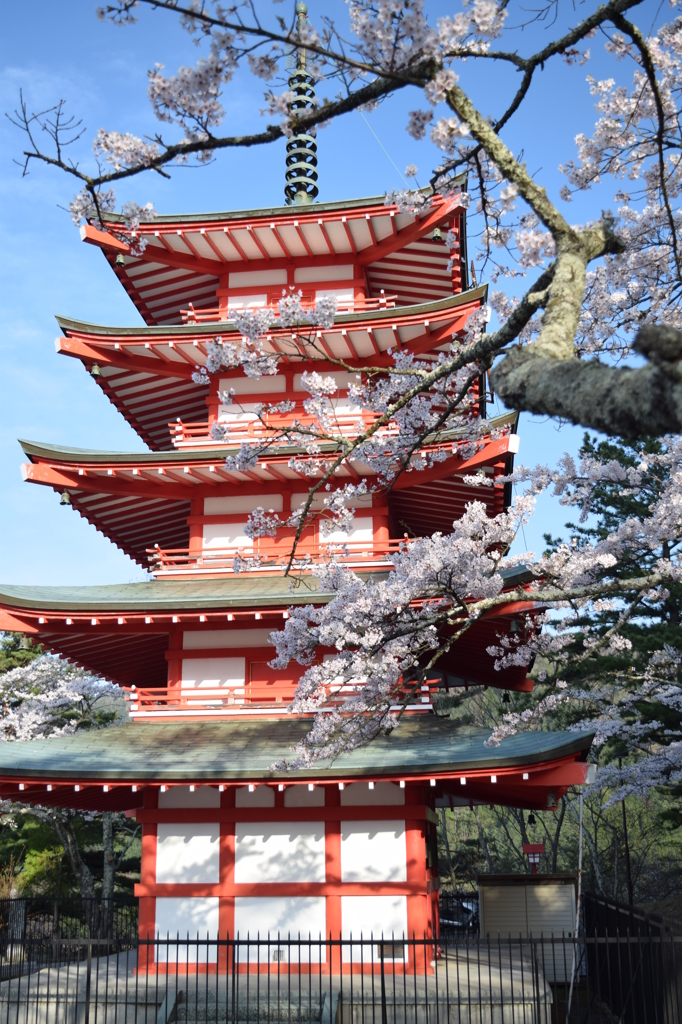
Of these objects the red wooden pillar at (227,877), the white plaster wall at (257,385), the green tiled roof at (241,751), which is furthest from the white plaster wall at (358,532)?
the red wooden pillar at (227,877)

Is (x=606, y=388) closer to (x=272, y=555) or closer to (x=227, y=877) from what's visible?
(x=227, y=877)

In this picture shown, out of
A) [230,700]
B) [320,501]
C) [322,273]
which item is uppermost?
[322,273]

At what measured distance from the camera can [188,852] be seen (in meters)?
13.6

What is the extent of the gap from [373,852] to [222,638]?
457 cm

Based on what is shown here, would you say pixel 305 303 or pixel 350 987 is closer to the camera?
pixel 350 987

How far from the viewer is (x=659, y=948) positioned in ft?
33.9

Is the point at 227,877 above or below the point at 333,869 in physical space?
below

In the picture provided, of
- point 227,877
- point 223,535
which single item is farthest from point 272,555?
point 227,877

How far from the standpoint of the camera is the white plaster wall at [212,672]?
15.3 metres

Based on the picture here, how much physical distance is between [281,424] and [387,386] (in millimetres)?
6401

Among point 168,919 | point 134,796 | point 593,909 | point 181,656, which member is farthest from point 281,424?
point 593,909

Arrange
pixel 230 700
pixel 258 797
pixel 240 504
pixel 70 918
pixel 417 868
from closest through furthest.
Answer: pixel 417 868, pixel 258 797, pixel 230 700, pixel 240 504, pixel 70 918

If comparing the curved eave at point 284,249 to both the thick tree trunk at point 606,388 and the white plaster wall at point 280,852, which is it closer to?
the white plaster wall at point 280,852

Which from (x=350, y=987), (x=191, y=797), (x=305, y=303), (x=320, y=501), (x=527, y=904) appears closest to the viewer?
(x=350, y=987)
